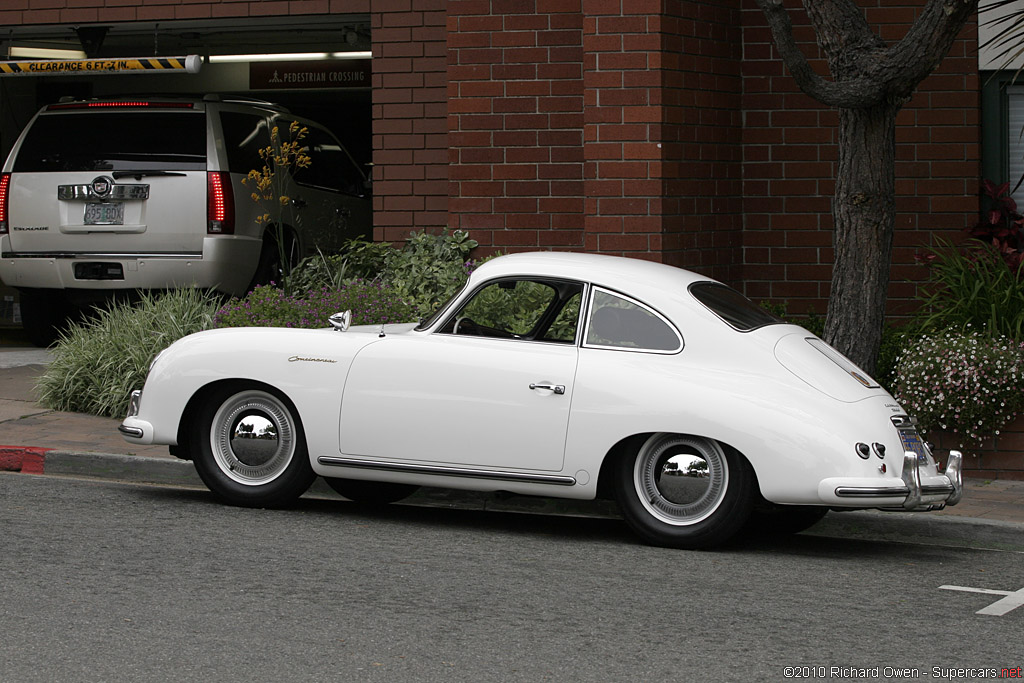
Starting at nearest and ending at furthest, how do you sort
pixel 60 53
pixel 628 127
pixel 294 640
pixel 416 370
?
pixel 294 640, pixel 416 370, pixel 628 127, pixel 60 53

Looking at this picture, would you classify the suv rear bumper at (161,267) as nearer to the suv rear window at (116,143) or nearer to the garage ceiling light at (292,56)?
the suv rear window at (116,143)

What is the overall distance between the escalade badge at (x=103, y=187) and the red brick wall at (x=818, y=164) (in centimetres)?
538

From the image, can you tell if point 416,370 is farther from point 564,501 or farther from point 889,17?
point 889,17

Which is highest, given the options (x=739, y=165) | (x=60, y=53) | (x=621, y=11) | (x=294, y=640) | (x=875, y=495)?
(x=60, y=53)

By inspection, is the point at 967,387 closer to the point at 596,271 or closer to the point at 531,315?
the point at 596,271

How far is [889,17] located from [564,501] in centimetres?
567

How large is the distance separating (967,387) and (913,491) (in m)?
2.15

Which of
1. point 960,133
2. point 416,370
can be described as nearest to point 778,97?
point 960,133

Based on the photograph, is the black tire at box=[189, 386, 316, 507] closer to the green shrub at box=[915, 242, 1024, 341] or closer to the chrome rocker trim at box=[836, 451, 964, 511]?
the chrome rocker trim at box=[836, 451, 964, 511]

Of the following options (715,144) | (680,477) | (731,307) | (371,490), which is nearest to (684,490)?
(680,477)

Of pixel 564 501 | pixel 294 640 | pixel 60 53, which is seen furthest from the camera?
pixel 60 53

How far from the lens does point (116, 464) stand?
9062 mm

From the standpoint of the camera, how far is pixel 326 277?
1240 cm

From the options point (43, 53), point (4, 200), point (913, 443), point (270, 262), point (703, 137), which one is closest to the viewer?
point (913, 443)
